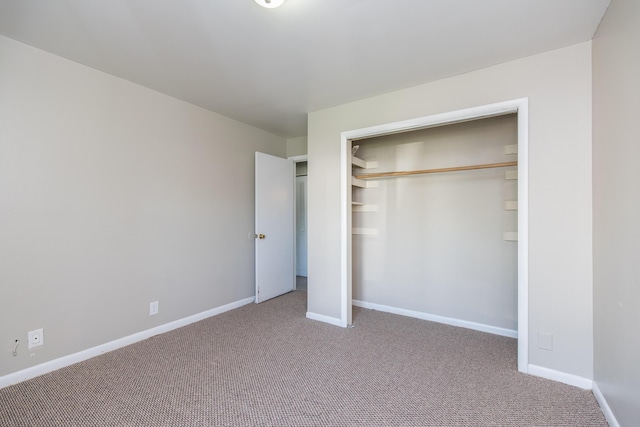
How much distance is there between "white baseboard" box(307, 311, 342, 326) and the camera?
3144 mm

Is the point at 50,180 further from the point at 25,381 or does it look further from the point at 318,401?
the point at 318,401

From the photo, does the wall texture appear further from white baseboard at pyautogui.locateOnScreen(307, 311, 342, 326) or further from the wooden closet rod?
white baseboard at pyautogui.locateOnScreen(307, 311, 342, 326)

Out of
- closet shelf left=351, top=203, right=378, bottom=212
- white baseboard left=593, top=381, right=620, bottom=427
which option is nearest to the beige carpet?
white baseboard left=593, top=381, right=620, bottom=427

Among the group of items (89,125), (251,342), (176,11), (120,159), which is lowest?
(251,342)

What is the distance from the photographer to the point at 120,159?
2.60 metres

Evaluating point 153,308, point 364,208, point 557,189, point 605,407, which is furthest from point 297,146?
point 605,407

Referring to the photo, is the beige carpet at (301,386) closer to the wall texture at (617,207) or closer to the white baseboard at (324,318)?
the white baseboard at (324,318)

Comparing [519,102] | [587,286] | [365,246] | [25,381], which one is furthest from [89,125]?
[587,286]

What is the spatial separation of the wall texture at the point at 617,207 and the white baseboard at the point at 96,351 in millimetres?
3424

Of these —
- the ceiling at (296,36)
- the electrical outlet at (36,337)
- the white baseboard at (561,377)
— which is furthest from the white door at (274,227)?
the white baseboard at (561,377)

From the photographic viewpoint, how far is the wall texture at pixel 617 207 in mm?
1376

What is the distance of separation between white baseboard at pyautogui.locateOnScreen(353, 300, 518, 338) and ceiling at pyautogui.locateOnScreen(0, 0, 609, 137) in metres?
2.48

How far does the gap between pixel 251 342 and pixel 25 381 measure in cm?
158

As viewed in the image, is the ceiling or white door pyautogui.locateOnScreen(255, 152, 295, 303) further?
white door pyautogui.locateOnScreen(255, 152, 295, 303)
